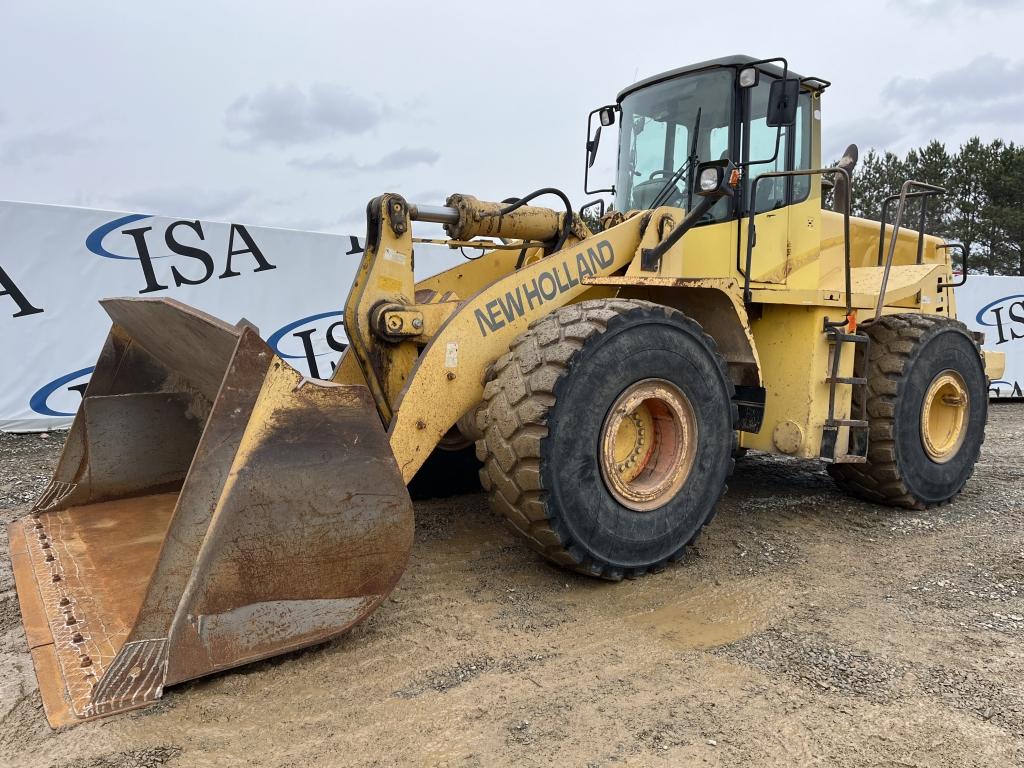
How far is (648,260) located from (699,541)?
61.6 inches

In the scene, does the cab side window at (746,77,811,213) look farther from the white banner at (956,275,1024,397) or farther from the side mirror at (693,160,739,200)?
the white banner at (956,275,1024,397)

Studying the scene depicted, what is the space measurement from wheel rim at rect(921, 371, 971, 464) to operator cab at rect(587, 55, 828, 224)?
1699 millimetres

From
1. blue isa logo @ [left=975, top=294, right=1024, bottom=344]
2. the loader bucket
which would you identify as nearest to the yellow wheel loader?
the loader bucket

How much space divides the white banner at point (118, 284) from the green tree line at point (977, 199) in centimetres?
2042

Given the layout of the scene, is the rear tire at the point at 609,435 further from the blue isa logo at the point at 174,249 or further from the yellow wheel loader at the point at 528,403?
the blue isa logo at the point at 174,249

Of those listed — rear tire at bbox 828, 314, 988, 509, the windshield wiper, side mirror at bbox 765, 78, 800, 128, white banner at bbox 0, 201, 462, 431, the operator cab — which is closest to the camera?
side mirror at bbox 765, 78, 800, 128

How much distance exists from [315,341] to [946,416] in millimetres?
6235

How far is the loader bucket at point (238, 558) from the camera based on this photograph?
240cm

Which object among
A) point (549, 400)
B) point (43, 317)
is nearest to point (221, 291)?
point (43, 317)

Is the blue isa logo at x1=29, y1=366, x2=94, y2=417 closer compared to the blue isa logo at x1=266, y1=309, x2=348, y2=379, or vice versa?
the blue isa logo at x1=29, y1=366, x2=94, y2=417

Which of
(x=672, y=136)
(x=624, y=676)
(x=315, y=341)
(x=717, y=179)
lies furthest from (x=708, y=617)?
(x=315, y=341)

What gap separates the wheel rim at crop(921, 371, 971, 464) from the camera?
5.21m

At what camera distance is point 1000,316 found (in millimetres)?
12734

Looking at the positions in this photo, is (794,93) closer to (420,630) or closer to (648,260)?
(648,260)
